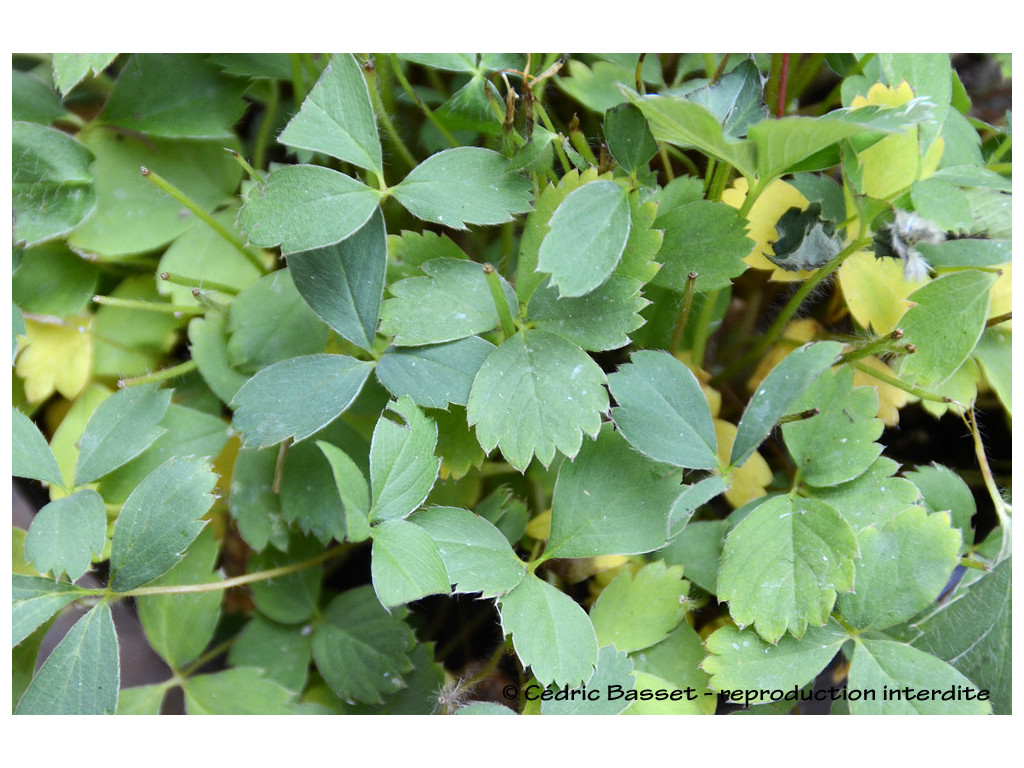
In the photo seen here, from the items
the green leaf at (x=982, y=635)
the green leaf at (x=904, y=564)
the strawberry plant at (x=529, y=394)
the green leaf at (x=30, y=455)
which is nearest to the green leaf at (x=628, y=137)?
the strawberry plant at (x=529, y=394)

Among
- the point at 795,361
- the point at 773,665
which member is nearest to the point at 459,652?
the point at 773,665

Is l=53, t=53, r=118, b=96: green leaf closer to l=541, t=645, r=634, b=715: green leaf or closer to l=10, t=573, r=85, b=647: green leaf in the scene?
l=10, t=573, r=85, b=647: green leaf

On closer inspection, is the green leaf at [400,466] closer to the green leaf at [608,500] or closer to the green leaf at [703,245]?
the green leaf at [608,500]

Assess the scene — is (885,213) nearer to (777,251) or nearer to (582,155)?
(777,251)

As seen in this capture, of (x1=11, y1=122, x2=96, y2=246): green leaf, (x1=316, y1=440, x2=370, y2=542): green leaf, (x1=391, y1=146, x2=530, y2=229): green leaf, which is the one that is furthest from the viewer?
(x1=11, y1=122, x2=96, y2=246): green leaf

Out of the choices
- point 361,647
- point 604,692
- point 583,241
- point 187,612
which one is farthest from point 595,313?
point 187,612

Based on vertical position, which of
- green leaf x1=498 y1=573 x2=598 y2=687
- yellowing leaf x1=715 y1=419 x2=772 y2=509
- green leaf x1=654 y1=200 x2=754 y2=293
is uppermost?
green leaf x1=654 y1=200 x2=754 y2=293

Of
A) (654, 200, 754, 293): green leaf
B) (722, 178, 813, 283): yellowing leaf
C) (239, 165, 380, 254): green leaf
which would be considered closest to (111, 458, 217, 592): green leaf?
(239, 165, 380, 254): green leaf

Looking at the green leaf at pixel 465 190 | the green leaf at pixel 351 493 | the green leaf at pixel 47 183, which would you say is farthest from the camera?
the green leaf at pixel 47 183
